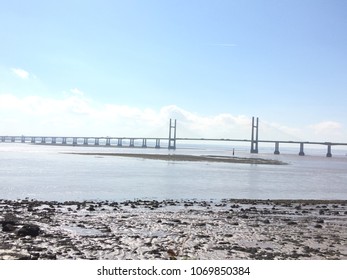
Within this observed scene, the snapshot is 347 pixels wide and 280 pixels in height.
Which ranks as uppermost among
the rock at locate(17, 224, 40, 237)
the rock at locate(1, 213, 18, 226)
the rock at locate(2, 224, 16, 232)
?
the rock at locate(17, 224, 40, 237)

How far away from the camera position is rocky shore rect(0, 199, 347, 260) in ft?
36.9

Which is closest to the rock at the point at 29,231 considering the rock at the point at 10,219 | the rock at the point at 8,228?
the rock at the point at 8,228

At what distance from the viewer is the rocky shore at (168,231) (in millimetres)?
11242

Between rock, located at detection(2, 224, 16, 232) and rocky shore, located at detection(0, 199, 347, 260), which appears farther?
rock, located at detection(2, 224, 16, 232)

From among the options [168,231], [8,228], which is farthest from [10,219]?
[168,231]

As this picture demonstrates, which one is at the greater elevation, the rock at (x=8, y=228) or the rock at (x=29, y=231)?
the rock at (x=29, y=231)

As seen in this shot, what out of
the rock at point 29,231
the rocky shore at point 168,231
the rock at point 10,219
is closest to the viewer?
the rocky shore at point 168,231

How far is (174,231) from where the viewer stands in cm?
1436

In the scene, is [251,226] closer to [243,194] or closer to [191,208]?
[191,208]

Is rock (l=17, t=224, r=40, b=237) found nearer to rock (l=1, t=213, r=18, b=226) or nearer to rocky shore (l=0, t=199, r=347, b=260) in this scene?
rocky shore (l=0, t=199, r=347, b=260)

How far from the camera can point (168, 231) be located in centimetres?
1438

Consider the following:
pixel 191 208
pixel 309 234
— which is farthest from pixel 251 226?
pixel 191 208

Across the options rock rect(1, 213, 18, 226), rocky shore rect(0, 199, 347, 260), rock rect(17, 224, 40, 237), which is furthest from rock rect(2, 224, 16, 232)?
rock rect(17, 224, 40, 237)

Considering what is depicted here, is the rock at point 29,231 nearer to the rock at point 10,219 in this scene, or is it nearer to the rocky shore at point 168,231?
the rocky shore at point 168,231
